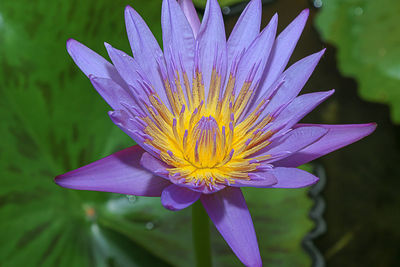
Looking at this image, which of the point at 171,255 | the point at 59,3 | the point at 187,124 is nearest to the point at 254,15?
the point at 187,124

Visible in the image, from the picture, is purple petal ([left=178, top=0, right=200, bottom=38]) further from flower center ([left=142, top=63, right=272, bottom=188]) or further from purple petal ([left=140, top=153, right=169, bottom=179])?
purple petal ([left=140, top=153, right=169, bottom=179])

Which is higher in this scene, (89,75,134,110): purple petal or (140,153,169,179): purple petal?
(89,75,134,110): purple petal

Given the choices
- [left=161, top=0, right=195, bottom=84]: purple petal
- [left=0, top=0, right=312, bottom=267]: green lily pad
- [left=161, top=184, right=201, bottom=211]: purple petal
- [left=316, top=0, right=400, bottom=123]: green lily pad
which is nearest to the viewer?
[left=161, top=184, right=201, bottom=211]: purple petal

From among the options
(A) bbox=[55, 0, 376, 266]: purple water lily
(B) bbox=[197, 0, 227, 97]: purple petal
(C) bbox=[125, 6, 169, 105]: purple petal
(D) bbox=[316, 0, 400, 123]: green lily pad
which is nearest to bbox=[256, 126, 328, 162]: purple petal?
(A) bbox=[55, 0, 376, 266]: purple water lily

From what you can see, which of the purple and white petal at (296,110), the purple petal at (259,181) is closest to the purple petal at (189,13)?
the purple and white petal at (296,110)

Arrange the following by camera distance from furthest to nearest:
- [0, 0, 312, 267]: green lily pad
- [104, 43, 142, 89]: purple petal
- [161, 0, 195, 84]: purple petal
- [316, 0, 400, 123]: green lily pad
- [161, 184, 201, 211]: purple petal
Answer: [316, 0, 400, 123]: green lily pad < [0, 0, 312, 267]: green lily pad < [161, 0, 195, 84]: purple petal < [104, 43, 142, 89]: purple petal < [161, 184, 201, 211]: purple petal

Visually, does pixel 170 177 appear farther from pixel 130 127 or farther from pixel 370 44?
pixel 370 44
